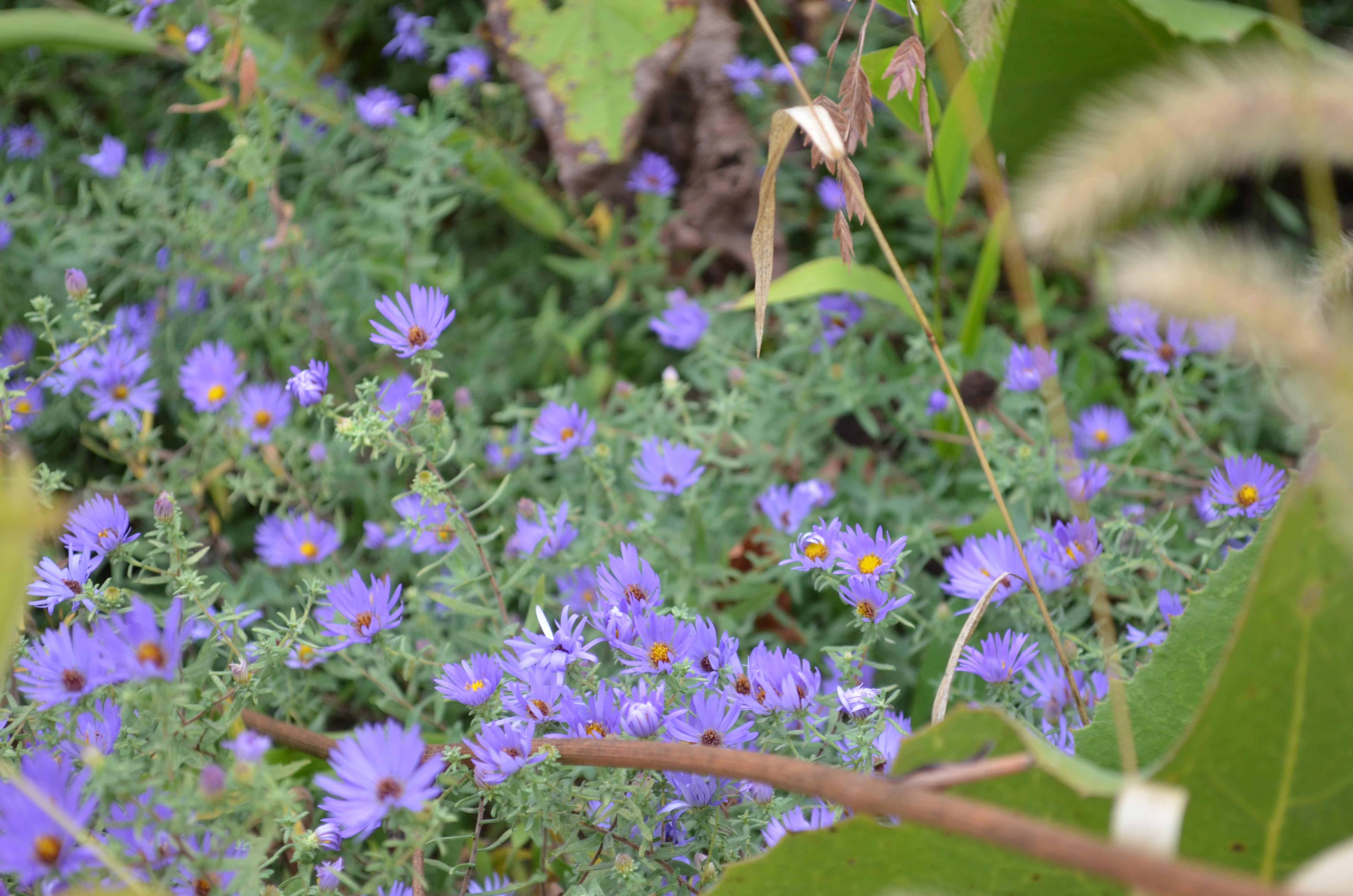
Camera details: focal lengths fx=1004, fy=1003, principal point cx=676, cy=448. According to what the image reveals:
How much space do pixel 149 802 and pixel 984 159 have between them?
106 centimetres

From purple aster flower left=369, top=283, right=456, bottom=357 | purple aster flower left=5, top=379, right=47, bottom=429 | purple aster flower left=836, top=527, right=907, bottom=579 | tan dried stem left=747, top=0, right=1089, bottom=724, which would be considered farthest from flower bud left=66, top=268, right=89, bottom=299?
purple aster flower left=836, top=527, right=907, bottom=579

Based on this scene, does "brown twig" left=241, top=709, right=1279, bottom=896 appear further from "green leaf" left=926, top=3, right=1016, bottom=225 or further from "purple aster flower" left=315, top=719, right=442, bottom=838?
"green leaf" left=926, top=3, right=1016, bottom=225

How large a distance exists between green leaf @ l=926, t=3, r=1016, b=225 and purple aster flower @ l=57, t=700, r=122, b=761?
124 centimetres

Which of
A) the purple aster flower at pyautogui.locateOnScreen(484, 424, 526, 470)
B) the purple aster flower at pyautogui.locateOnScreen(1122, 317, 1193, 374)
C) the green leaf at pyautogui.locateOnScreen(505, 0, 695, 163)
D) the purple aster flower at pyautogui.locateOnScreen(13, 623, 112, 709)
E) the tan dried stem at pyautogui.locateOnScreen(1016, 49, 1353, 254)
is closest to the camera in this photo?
the tan dried stem at pyautogui.locateOnScreen(1016, 49, 1353, 254)

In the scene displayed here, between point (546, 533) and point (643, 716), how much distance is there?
0.43 meters

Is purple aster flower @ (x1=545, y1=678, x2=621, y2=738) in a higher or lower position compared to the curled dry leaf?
lower

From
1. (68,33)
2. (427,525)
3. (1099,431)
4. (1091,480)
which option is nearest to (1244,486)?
(1091,480)

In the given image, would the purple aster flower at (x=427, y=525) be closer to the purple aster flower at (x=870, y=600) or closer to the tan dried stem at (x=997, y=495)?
the purple aster flower at (x=870, y=600)

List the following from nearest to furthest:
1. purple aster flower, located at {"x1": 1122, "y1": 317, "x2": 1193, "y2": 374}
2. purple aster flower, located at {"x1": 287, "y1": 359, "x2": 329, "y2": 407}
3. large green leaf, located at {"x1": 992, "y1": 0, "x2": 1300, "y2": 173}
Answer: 1. purple aster flower, located at {"x1": 287, "y1": 359, "x2": 329, "y2": 407}
2. purple aster flower, located at {"x1": 1122, "y1": 317, "x2": 1193, "y2": 374}
3. large green leaf, located at {"x1": 992, "y1": 0, "x2": 1300, "y2": 173}

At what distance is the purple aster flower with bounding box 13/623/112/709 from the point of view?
79cm

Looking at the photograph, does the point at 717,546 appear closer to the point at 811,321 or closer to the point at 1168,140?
the point at 811,321

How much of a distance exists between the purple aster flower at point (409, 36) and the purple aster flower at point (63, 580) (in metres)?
1.59

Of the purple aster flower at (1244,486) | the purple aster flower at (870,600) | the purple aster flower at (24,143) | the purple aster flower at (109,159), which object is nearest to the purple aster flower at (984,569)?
the purple aster flower at (870,600)

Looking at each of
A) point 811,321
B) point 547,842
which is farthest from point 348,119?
point 547,842
